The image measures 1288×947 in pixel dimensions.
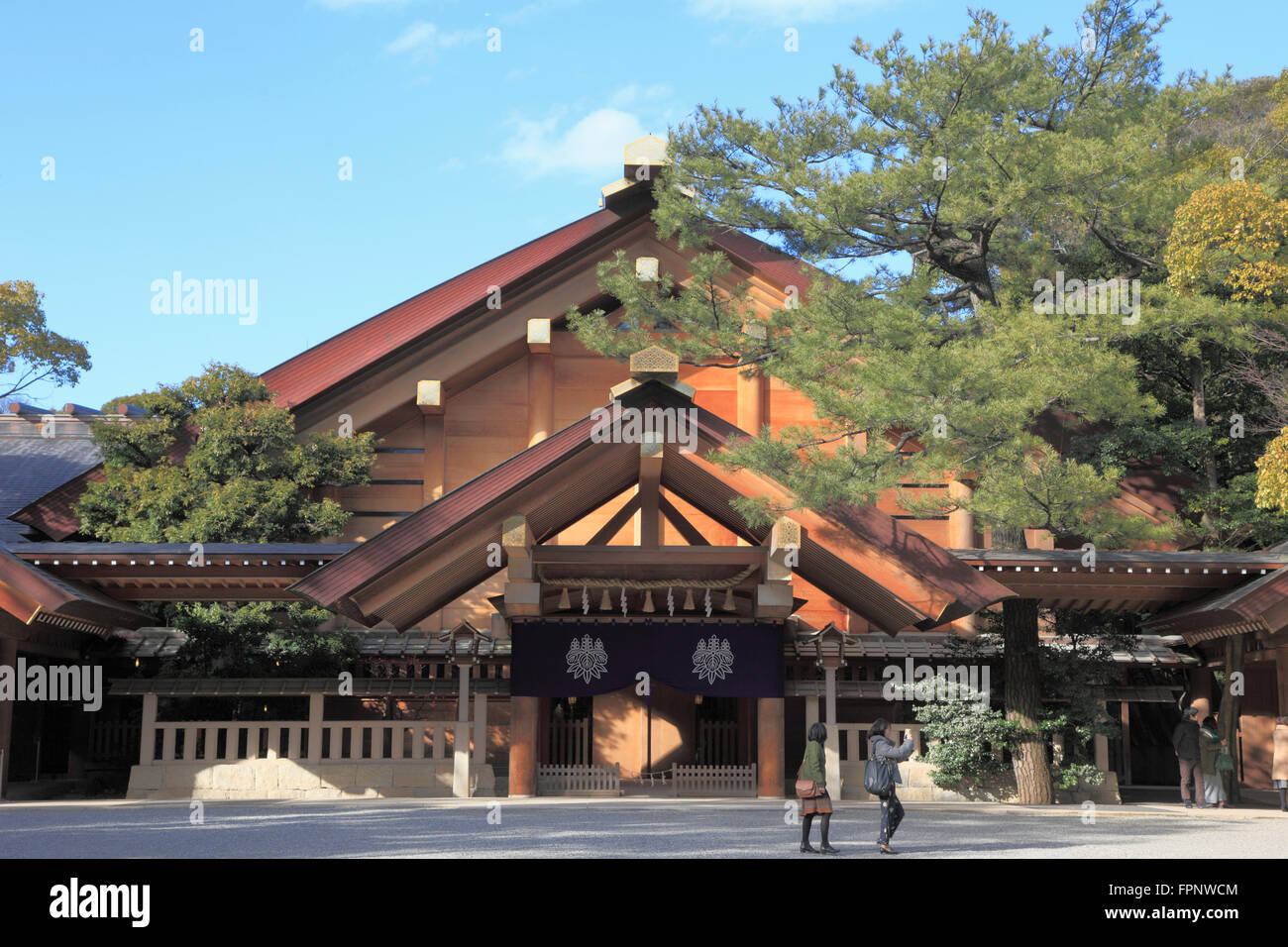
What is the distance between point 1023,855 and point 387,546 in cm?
816

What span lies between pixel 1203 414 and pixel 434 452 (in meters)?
12.6

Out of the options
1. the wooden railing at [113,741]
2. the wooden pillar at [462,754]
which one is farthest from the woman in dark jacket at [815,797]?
the wooden railing at [113,741]

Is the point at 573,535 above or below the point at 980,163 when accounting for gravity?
below

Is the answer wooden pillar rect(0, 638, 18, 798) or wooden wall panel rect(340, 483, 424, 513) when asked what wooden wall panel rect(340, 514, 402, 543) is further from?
wooden pillar rect(0, 638, 18, 798)

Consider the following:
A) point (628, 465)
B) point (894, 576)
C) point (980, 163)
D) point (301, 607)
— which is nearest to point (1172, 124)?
point (980, 163)

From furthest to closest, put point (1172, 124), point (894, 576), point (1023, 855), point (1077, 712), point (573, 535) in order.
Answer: point (573, 535)
point (1077, 712)
point (1172, 124)
point (894, 576)
point (1023, 855)

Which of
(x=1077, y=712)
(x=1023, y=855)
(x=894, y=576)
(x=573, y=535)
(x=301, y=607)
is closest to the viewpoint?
(x=1023, y=855)

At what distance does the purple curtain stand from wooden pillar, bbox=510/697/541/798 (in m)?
0.21

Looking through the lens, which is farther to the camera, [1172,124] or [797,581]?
[797,581]

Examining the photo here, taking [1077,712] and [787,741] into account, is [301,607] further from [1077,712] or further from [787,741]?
[1077,712]

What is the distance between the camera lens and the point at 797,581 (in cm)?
2005

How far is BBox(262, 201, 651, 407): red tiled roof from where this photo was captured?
19.7 m

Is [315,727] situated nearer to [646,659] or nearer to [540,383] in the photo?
[646,659]

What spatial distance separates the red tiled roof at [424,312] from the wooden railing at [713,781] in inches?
331
